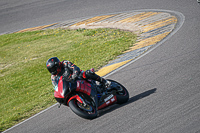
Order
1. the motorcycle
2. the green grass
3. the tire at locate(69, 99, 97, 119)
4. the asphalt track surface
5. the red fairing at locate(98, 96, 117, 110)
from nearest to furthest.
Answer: the asphalt track surface
the tire at locate(69, 99, 97, 119)
the motorcycle
the red fairing at locate(98, 96, 117, 110)
the green grass

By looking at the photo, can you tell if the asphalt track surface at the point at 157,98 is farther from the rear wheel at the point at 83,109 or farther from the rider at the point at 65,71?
the rider at the point at 65,71

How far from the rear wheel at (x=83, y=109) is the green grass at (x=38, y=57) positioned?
2443mm

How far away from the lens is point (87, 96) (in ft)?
21.6

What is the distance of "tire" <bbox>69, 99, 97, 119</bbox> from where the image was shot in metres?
6.09

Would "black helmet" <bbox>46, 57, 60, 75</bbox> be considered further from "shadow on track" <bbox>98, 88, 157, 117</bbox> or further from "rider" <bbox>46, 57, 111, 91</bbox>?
"shadow on track" <bbox>98, 88, 157, 117</bbox>

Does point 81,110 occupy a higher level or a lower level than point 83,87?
lower

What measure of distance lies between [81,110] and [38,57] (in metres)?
7.49

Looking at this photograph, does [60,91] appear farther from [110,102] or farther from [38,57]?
[38,57]

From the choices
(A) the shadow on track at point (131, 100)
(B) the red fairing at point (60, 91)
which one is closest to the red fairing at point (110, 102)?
(A) the shadow on track at point (131, 100)

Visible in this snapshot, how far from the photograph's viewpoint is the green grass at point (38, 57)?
9.09m

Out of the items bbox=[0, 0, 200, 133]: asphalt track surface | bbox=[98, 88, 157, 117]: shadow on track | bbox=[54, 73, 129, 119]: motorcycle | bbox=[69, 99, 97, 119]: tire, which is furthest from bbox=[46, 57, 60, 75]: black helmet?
bbox=[98, 88, 157, 117]: shadow on track

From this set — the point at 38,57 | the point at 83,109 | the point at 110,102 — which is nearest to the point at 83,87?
the point at 83,109

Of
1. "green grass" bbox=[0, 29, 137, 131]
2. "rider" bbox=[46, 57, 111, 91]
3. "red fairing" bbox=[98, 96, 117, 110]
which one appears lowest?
"green grass" bbox=[0, 29, 137, 131]

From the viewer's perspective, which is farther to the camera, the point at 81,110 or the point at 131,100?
the point at 131,100
